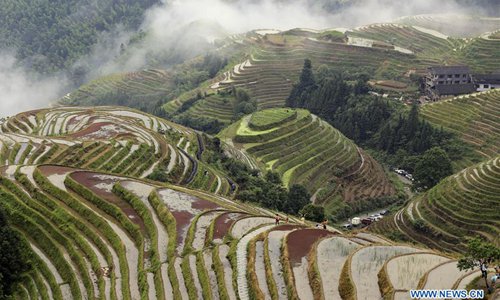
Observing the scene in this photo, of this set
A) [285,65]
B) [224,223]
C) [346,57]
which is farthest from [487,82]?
[224,223]

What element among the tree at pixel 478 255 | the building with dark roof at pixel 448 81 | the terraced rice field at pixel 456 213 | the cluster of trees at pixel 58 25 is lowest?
the terraced rice field at pixel 456 213

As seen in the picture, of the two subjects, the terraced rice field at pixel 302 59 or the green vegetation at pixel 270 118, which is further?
the terraced rice field at pixel 302 59

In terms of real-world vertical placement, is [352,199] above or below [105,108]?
below

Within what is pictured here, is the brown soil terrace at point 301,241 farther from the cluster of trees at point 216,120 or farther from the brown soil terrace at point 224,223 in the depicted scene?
the cluster of trees at point 216,120

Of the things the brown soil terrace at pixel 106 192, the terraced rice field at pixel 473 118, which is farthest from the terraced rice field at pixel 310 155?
the brown soil terrace at pixel 106 192

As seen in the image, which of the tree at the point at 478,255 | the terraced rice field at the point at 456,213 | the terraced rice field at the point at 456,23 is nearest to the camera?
the tree at the point at 478,255

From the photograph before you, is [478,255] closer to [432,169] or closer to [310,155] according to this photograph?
[432,169]

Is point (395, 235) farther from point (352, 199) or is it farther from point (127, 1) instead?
point (127, 1)

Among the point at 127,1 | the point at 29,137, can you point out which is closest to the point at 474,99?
the point at 29,137
